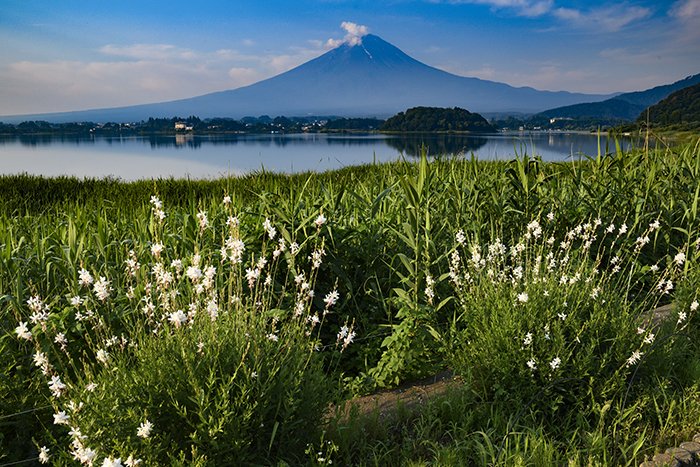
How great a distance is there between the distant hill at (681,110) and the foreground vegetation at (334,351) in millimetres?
23121

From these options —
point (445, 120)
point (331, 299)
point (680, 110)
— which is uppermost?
point (445, 120)

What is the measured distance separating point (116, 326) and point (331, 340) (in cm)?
164

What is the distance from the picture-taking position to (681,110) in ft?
110

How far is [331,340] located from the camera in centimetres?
431

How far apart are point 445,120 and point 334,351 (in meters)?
55.7

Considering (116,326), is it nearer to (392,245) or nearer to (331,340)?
(331,340)

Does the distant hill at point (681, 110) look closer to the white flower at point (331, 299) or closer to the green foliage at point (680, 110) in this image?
the green foliage at point (680, 110)

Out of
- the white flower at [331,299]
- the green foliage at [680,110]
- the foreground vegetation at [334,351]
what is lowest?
the foreground vegetation at [334,351]

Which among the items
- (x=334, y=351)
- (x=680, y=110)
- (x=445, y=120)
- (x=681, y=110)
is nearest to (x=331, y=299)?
(x=334, y=351)

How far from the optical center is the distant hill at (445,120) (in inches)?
2239

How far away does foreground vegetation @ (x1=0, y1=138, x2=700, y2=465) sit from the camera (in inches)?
95.0

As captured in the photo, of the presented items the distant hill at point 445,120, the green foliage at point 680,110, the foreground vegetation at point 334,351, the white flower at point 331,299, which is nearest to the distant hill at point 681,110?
the green foliage at point 680,110

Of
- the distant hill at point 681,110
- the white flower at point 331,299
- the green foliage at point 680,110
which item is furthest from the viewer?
the distant hill at point 681,110

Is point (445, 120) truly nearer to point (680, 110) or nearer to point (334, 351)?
point (680, 110)
